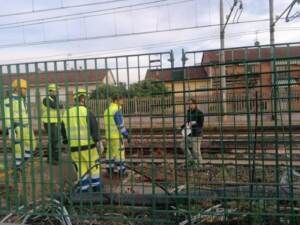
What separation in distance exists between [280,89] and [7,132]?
3667 mm

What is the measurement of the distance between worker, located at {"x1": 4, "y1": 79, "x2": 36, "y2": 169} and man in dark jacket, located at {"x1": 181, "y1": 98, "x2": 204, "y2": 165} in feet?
6.13

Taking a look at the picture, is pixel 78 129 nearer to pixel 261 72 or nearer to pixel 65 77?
pixel 65 77

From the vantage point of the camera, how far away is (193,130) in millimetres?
5906

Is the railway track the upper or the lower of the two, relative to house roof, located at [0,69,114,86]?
lower

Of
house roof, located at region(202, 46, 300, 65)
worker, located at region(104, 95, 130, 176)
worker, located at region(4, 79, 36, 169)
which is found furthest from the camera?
worker, located at region(4, 79, 36, 169)

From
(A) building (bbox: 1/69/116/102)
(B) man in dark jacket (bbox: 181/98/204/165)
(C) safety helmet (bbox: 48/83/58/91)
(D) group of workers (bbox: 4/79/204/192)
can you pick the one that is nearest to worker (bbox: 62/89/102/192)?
(D) group of workers (bbox: 4/79/204/192)

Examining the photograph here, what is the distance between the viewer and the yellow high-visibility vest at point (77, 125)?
→ 5328 mm

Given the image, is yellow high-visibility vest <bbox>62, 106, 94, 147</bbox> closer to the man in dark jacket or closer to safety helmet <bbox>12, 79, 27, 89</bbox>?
safety helmet <bbox>12, 79, 27, 89</bbox>

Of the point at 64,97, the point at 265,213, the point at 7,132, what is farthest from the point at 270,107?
the point at 7,132

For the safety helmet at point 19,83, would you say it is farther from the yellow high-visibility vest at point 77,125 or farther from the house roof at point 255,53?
the house roof at point 255,53

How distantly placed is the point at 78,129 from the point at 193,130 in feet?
5.05

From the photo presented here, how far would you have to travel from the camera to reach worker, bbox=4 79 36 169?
5.46 m

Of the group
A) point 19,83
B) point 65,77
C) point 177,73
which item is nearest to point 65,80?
point 65,77

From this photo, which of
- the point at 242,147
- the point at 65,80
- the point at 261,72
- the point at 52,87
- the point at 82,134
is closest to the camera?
the point at 261,72
